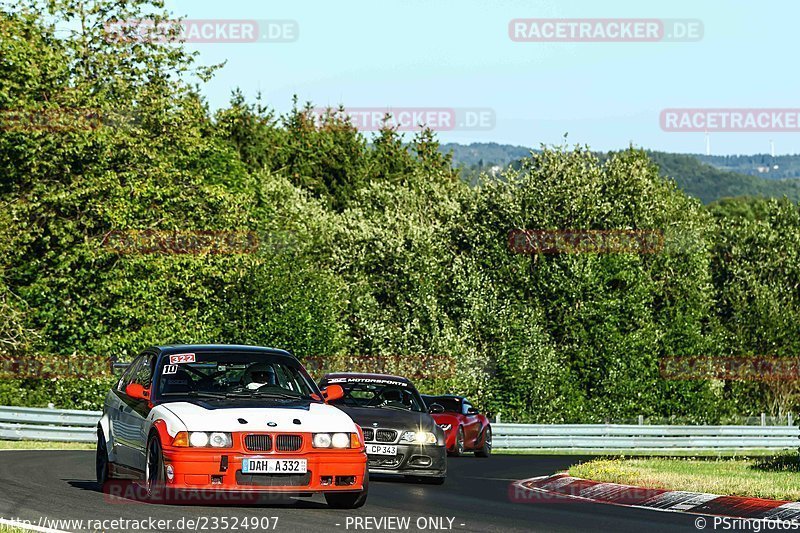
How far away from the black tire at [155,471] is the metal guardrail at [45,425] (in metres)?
19.7

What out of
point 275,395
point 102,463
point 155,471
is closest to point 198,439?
point 155,471

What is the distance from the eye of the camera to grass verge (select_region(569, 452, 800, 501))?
14.9m

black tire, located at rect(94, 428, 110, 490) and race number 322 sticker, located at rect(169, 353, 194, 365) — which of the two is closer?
A: race number 322 sticker, located at rect(169, 353, 194, 365)

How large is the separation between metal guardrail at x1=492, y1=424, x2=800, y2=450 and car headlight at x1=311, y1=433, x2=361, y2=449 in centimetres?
2514

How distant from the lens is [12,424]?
103ft

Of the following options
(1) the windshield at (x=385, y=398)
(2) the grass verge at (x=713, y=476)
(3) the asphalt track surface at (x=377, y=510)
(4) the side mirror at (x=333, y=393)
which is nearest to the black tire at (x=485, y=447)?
(2) the grass verge at (x=713, y=476)

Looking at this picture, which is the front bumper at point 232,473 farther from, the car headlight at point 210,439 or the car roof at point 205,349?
the car roof at point 205,349

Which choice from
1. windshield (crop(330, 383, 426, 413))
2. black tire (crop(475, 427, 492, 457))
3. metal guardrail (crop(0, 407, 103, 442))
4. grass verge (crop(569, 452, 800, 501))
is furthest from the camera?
metal guardrail (crop(0, 407, 103, 442))

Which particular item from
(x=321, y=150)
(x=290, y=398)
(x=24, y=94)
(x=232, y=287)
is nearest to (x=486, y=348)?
(x=232, y=287)

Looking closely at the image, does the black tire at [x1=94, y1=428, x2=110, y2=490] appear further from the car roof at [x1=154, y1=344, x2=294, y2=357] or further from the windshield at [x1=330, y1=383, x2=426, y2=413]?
the windshield at [x1=330, y1=383, x2=426, y2=413]

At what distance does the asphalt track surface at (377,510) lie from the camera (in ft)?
36.6

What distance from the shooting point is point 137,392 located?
12.6m

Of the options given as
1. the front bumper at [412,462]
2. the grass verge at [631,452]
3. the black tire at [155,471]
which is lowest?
the grass verge at [631,452]

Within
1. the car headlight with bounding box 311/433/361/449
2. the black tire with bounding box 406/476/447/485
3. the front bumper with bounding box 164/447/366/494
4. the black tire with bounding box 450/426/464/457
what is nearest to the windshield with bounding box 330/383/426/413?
the black tire with bounding box 406/476/447/485
